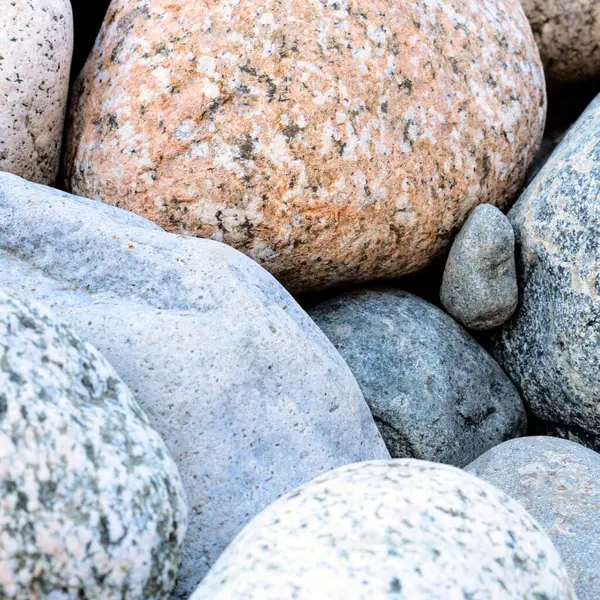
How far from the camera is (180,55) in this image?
2373mm

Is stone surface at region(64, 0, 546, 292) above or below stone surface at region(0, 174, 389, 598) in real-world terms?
above

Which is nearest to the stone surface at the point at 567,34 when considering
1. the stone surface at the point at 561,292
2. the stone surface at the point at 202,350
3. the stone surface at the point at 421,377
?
the stone surface at the point at 561,292

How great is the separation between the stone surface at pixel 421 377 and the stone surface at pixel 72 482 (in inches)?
43.1

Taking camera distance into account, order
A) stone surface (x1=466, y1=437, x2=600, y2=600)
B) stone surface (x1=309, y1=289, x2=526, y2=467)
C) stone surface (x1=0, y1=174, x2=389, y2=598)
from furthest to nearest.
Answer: stone surface (x1=309, y1=289, x2=526, y2=467) → stone surface (x1=466, y1=437, x2=600, y2=600) → stone surface (x1=0, y1=174, x2=389, y2=598)

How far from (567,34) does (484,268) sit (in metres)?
1.33

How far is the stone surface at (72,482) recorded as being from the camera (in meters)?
1.28

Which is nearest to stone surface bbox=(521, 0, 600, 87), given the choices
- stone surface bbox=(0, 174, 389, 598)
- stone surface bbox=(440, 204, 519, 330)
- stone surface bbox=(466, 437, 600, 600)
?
stone surface bbox=(440, 204, 519, 330)

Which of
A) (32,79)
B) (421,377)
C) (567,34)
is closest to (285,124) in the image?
(32,79)

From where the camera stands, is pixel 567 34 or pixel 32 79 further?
pixel 567 34

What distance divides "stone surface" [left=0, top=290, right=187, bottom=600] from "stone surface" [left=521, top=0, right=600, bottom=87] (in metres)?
2.55

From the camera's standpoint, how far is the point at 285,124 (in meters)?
2.33

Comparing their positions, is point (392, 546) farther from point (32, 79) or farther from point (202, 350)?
point (32, 79)

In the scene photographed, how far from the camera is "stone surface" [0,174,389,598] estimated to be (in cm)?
179

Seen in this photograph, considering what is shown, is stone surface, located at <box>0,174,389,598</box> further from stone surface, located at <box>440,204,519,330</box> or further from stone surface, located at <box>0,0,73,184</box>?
stone surface, located at <box>440,204,519,330</box>
